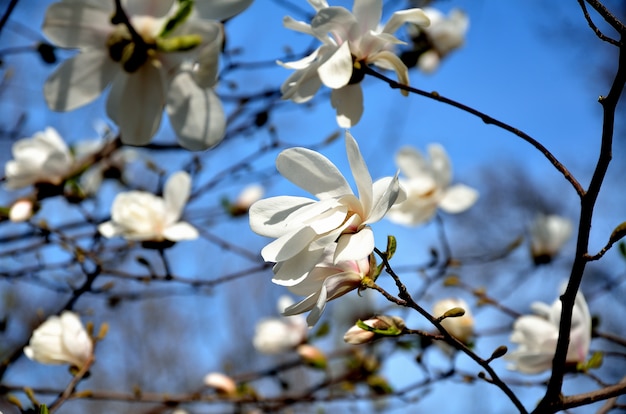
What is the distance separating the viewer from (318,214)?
1.93ft

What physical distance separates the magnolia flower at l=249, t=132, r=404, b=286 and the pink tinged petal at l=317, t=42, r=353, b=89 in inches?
5.1

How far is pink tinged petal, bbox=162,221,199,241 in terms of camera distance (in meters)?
1.22

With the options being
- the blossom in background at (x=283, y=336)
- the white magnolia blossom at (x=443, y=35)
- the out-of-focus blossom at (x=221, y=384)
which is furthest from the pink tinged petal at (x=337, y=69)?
the white magnolia blossom at (x=443, y=35)

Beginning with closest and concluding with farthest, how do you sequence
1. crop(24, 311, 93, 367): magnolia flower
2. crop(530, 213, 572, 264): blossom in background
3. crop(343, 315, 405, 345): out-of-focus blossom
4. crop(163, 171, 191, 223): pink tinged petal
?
crop(343, 315, 405, 345): out-of-focus blossom < crop(24, 311, 93, 367): magnolia flower < crop(163, 171, 191, 223): pink tinged petal < crop(530, 213, 572, 264): blossom in background

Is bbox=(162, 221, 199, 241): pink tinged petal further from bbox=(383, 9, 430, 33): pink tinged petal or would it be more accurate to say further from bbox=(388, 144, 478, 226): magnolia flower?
bbox=(383, 9, 430, 33): pink tinged petal

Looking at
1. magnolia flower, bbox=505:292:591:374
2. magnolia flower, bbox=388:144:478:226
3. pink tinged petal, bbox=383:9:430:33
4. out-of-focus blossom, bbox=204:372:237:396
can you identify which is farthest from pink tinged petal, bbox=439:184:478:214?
pink tinged petal, bbox=383:9:430:33

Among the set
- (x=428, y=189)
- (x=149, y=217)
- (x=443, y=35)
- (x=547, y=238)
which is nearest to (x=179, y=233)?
(x=149, y=217)

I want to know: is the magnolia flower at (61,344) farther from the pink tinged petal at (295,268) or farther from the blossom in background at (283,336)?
the blossom in background at (283,336)

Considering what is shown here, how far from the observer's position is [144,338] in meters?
7.15

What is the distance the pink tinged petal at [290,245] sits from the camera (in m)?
0.56

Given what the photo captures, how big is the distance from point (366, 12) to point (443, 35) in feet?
5.36

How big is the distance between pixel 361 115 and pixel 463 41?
171 centimetres

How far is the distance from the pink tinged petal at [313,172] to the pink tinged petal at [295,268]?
0.25 feet

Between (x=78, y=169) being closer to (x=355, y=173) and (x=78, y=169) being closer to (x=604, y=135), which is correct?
(x=355, y=173)
